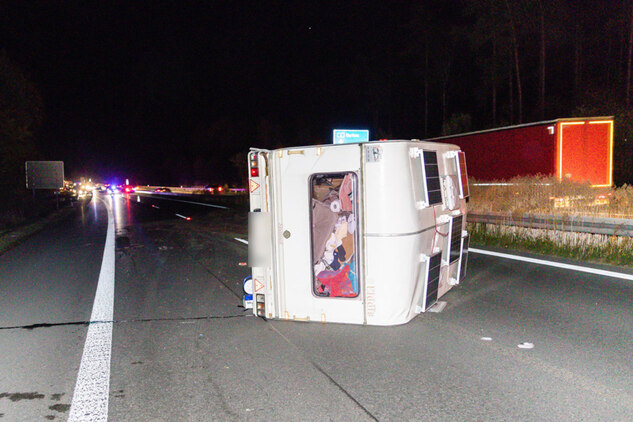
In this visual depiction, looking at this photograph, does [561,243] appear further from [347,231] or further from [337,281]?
[337,281]

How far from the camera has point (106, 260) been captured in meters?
11.2

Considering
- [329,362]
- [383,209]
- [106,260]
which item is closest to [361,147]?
[383,209]

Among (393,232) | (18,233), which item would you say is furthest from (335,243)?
(18,233)

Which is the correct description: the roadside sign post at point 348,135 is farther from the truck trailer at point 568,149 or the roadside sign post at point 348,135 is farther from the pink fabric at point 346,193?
the pink fabric at point 346,193

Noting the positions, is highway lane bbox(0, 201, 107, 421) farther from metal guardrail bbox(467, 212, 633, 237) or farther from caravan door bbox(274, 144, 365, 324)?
metal guardrail bbox(467, 212, 633, 237)

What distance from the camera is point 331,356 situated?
4.99 m

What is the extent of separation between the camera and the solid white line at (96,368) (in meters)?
3.94

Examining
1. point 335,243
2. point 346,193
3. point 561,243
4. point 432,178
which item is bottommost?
point 561,243

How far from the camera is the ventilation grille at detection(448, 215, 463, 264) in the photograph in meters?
6.83

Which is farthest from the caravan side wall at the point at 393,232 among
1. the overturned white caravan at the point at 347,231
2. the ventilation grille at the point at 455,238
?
the ventilation grille at the point at 455,238

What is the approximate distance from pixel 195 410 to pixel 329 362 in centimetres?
141

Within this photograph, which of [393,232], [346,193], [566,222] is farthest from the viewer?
[566,222]

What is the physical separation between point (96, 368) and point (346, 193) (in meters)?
3.14

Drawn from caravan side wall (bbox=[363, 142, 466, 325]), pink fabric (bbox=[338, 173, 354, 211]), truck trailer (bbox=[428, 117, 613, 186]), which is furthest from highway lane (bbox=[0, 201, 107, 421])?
truck trailer (bbox=[428, 117, 613, 186])
